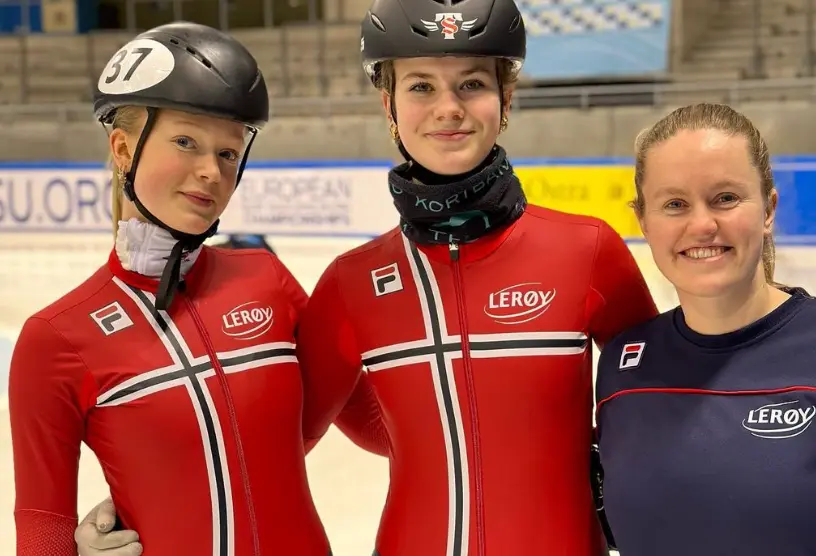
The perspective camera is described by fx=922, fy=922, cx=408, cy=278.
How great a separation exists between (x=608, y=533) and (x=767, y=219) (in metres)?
0.60

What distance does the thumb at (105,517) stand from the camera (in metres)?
1.50

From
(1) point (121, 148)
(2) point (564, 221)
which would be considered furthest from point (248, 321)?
(2) point (564, 221)

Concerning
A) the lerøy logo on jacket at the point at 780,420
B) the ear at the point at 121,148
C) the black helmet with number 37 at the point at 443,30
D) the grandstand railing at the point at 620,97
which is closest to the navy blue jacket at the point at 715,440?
the lerøy logo on jacket at the point at 780,420

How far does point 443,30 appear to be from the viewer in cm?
151

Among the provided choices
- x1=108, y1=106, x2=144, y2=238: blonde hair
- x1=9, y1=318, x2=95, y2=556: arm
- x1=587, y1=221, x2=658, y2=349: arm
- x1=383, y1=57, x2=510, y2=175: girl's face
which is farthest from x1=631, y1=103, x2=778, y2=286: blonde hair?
x1=9, y1=318, x2=95, y2=556: arm

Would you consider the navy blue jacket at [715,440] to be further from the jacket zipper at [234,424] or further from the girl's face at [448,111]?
the jacket zipper at [234,424]

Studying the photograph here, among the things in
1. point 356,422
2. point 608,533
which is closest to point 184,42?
point 356,422

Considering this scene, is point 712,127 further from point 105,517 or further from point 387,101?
point 105,517

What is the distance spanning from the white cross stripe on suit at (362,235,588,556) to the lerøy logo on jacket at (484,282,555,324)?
29mm

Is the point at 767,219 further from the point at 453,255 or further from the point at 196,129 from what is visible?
the point at 196,129

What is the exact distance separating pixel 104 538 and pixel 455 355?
2.11 ft

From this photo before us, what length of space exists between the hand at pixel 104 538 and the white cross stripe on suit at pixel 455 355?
20.7 inches

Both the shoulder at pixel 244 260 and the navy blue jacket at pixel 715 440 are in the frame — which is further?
the shoulder at pixel 244 260

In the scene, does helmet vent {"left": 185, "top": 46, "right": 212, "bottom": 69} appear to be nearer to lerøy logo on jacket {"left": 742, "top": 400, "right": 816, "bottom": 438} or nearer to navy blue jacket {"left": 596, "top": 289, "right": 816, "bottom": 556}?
navy blue jacket {"left": 596, "top": 289, "right": 816, "bottom": 556}
